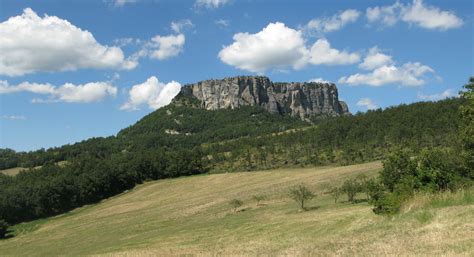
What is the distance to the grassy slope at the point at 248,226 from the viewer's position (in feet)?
44.7

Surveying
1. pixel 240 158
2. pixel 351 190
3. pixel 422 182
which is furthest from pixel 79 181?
pixel 422 182

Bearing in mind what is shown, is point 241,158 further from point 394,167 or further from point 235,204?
point 394,167

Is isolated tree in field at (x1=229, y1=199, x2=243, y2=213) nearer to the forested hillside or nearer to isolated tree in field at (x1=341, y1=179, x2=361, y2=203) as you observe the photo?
isolated tree in field at (x1=341, y1=179, x2=361, y2=203)

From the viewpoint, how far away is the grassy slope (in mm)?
13633

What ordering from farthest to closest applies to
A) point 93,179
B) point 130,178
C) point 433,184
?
point 130,178
point 93,179
point 433,184

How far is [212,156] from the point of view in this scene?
171000mm

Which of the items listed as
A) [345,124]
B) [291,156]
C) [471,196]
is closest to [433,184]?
[471,196]

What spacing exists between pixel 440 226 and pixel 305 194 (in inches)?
1842

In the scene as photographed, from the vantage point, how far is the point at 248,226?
45.4 meters

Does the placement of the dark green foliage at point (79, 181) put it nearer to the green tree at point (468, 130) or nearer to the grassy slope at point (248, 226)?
the grassy slope at point (248, 226)

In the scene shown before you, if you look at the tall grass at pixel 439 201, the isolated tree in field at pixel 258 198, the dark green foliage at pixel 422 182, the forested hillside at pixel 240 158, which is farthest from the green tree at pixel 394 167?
the forested hillside at pixel 240 158

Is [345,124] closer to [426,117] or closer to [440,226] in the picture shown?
[426,117]

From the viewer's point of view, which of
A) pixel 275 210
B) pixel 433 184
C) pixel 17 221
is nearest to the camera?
pixel 433 184

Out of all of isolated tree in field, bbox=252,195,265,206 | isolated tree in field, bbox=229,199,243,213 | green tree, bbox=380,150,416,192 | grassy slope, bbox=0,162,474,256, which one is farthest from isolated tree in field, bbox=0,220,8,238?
green tree, bbox=380,150,416,192
